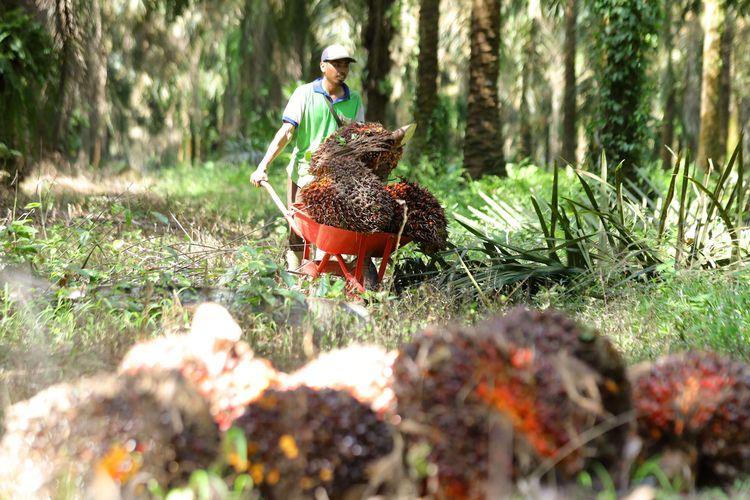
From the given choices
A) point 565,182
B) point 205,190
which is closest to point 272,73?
point 205,190

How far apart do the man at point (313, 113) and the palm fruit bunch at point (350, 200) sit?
704 mm

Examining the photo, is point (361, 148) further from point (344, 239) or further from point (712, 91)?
point (712, 91)

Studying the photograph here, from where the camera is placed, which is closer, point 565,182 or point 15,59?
point 15,59

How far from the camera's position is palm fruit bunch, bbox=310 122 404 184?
20.7 ft

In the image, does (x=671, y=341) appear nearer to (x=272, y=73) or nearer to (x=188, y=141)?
(x=272, y=73)

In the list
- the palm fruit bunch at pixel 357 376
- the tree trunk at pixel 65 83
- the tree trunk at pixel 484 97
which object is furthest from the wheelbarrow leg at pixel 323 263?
the tree trunk at pixel 484 97

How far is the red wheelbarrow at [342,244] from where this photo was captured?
20.2 feet

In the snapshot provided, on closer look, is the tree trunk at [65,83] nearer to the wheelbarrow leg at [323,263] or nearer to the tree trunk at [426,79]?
the wheelbarrow leg at [323,263]

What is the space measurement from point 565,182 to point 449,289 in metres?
6.89

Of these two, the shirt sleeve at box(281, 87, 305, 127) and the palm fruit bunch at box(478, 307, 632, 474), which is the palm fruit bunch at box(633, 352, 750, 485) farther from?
the shirt sleeve at box(281, 87, 305, 127)

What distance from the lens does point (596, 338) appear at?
3.05 meters

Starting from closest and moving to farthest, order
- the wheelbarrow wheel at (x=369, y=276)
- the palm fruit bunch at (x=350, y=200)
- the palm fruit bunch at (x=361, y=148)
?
the palm fruit bunch at (x=350, y=200)
the palm fruit bunch at (x=361, y=148)
the wheelbarrow wheel at (x=369, y=276)

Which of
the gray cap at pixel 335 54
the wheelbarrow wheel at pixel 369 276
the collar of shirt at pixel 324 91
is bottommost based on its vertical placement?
the wheelbarrow wheel at pixel 369 276

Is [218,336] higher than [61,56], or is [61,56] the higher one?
[61,56]
